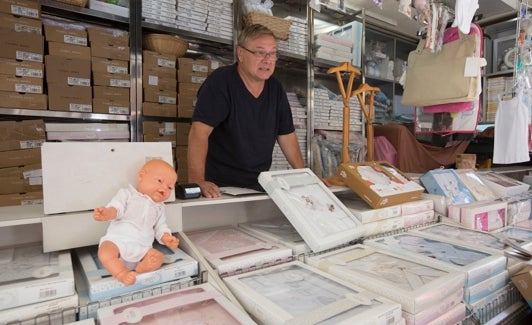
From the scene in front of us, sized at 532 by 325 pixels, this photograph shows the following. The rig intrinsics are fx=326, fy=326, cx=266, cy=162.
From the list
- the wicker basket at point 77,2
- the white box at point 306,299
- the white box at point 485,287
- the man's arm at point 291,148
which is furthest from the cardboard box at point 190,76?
the white box at point 485,287

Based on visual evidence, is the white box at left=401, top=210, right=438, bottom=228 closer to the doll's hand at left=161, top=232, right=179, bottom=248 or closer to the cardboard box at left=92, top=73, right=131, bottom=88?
the doll's hand at left=161, top=232, right=179, bottom=248

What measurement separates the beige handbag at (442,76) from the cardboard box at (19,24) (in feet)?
8.53

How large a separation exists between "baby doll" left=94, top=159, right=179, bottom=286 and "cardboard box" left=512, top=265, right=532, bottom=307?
1165mm

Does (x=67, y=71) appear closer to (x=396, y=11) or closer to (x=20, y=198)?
(x=20, y=198)

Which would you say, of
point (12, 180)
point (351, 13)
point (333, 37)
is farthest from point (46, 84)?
point (351, 13)

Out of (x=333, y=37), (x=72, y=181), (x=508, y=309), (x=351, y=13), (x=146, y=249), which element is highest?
(x=351, y=13)

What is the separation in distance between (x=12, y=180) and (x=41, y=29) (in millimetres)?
1018

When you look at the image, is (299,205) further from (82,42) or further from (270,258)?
(82,42)

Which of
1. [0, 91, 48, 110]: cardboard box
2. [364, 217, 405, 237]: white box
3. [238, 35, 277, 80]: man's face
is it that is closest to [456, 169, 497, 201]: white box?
[364, 217, 405, 237]: white box

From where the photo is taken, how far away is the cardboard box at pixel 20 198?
2.10 meters

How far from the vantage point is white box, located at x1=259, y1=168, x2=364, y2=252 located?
3.49ft

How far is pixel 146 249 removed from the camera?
0.80 metres

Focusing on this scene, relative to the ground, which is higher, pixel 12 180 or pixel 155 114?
pixel 155 114

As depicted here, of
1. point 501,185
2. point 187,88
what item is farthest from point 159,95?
point 501,185
